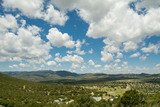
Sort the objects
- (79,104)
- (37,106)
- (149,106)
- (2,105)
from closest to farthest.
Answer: (149,106) → (79,104) → (37,106) → (2,105)

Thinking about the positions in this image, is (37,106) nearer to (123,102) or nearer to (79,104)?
(79,104)

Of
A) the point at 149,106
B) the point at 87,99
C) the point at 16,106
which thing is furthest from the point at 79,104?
the point at 16,106

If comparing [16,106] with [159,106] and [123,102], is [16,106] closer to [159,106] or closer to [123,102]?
[123,102]

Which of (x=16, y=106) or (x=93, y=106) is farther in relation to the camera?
(x=16, y=106)

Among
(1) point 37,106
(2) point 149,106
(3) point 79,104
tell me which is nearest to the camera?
(2) point 149,106

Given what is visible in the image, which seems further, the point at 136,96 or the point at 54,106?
the point at 54,106

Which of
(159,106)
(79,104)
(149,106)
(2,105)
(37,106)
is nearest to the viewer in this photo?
(159,106)

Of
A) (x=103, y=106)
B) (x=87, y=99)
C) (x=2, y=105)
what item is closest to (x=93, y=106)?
(x=87, y=99)

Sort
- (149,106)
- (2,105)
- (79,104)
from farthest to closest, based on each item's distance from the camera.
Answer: (2,105) < (79,104) < (149,106)

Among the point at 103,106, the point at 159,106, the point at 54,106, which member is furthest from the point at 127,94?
the point at 54,106
